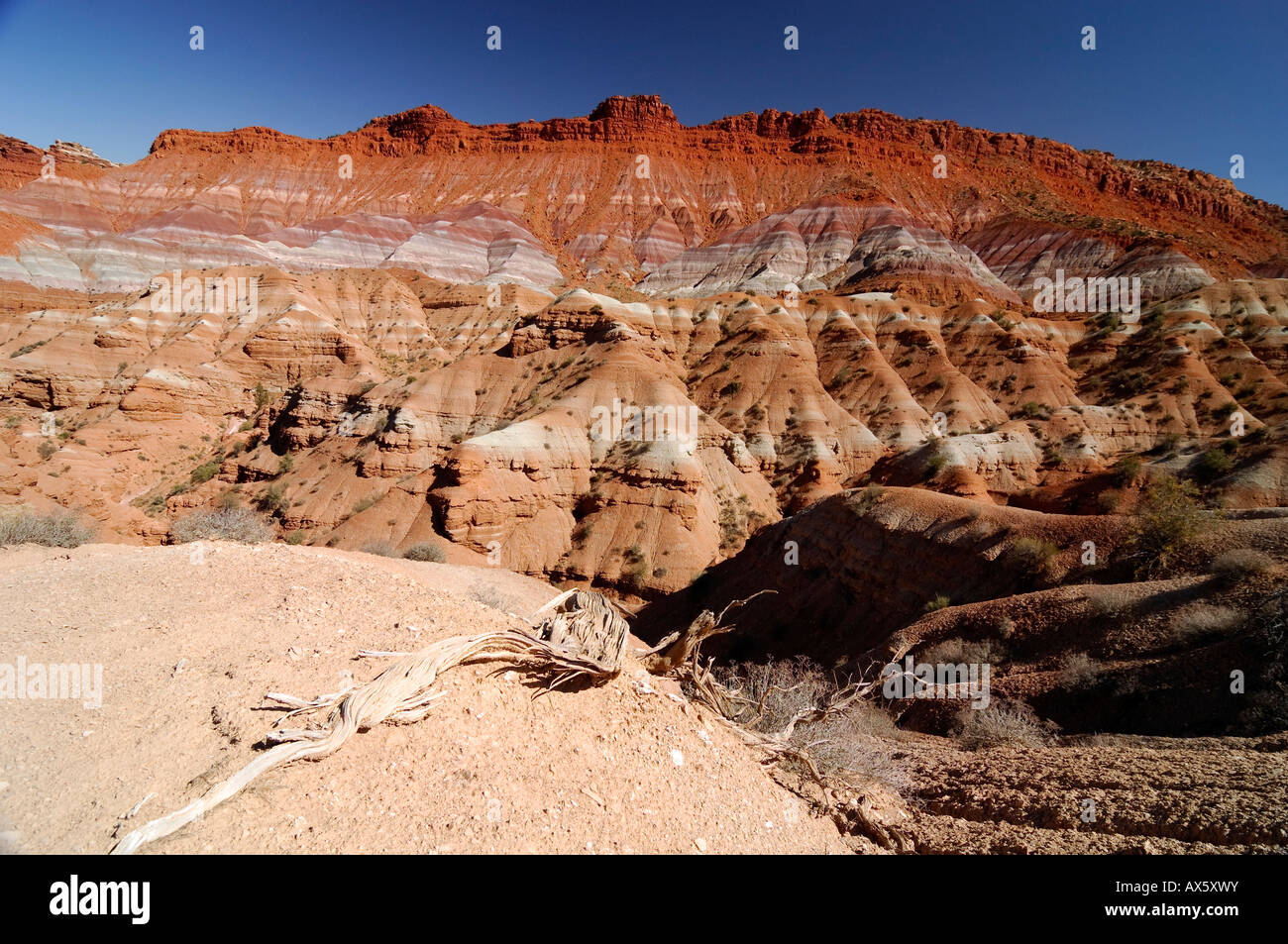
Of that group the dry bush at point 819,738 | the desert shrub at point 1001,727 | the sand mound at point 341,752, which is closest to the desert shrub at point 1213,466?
the desert shrub at point 1001,727

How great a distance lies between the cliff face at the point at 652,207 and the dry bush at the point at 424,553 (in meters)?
54.0

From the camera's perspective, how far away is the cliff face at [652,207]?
67.9 m

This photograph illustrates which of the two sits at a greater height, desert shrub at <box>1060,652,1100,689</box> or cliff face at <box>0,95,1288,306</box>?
cliff face at <box>0,95,1288,306</box>

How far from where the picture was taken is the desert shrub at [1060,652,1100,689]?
29.3 ft

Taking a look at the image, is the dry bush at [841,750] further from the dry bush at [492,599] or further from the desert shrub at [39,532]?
the desert shrub at [39,532]

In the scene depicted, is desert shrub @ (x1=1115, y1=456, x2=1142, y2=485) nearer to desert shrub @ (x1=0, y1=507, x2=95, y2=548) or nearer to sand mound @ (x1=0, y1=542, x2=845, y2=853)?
sand mound @ (x1=0, y1=542, x2=845, y2=853)

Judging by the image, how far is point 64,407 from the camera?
38969 mm

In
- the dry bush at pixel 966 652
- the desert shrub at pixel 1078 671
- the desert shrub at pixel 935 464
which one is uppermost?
the desert shrub at pixel 935 464

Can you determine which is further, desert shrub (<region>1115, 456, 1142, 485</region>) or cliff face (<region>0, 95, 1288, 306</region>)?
cliff face (<region>0, 95, 1288, 306</region>)

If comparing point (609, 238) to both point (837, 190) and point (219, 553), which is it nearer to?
point (837, 190)

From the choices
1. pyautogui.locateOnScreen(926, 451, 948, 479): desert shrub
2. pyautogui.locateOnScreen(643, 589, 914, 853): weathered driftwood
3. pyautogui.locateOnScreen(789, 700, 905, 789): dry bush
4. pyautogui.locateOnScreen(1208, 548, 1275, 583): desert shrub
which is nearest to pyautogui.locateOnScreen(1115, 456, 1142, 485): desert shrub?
pyautogui.locateOnScreen(926, 451, 948, 479): desert shrub

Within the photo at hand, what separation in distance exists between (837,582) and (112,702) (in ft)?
62.6

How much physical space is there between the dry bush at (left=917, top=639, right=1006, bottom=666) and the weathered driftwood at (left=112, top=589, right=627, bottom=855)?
9465 mm

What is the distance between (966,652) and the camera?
11344 mm
